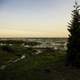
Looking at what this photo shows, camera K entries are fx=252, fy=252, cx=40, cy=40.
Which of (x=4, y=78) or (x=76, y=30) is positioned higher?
(x=76, y=30)

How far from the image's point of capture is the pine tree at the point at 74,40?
3759cm

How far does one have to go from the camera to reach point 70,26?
38781 mm

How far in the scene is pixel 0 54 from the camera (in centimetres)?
6041

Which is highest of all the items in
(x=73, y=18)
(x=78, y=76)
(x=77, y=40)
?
(x=73, y=18)

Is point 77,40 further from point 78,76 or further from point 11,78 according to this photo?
point 11,78

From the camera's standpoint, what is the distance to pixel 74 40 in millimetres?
37875

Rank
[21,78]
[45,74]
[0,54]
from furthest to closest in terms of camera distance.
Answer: [0,54], [45,74], [21,78]

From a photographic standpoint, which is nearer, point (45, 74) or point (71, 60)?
point (45, 74)

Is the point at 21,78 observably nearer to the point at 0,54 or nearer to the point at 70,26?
the point at 70,26

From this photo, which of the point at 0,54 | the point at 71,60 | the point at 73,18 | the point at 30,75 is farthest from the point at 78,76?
the point at 0,54

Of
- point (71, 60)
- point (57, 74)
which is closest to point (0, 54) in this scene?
point (71, 60)

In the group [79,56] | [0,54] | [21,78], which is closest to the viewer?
[21,78]

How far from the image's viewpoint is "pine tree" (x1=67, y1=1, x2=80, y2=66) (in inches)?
1480

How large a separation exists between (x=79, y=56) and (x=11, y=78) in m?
15.5
